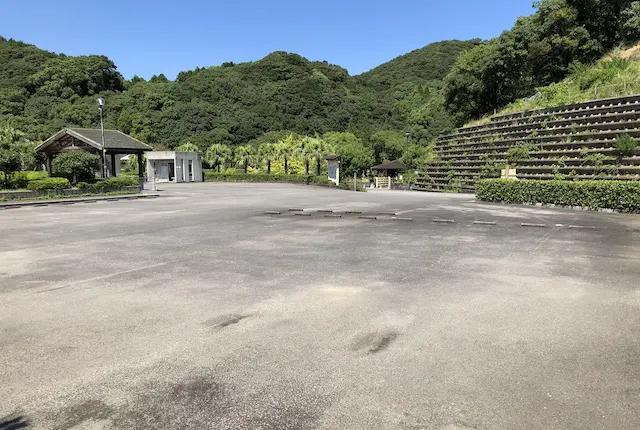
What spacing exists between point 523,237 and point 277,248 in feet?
23.0

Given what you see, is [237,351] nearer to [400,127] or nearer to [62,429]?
[62,429]

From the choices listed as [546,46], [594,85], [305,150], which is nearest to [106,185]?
[305,150]

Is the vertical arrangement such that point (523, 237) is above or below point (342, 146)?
below

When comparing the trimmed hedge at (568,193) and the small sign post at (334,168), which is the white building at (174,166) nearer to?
the small sign post at (334,168)

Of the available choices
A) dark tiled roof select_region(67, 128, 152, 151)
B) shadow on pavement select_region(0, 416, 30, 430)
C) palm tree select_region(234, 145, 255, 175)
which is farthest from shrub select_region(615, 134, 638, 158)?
palm tree select_region(234, 145, 255, 175)

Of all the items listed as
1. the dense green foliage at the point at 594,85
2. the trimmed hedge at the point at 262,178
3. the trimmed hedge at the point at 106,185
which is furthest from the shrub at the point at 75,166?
the dense green foliage at the point at 594,85

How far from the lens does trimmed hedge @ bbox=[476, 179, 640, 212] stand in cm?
1875

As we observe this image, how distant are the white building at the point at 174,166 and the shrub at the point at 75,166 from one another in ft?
82.1

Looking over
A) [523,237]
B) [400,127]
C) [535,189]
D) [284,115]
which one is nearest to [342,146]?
[400,127]

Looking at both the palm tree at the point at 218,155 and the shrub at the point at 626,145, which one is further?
the palm tree at the point at 218,155

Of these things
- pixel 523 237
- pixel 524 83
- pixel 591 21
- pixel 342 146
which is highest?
pixel 591 21

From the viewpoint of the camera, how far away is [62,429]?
118 inches

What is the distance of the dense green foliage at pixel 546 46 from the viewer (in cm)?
4328

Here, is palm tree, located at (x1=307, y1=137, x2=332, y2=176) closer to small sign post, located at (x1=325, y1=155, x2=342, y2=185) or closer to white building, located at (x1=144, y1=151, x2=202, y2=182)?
small sign post, located at (x1=325, y1=155, x2=342, y2=185)
